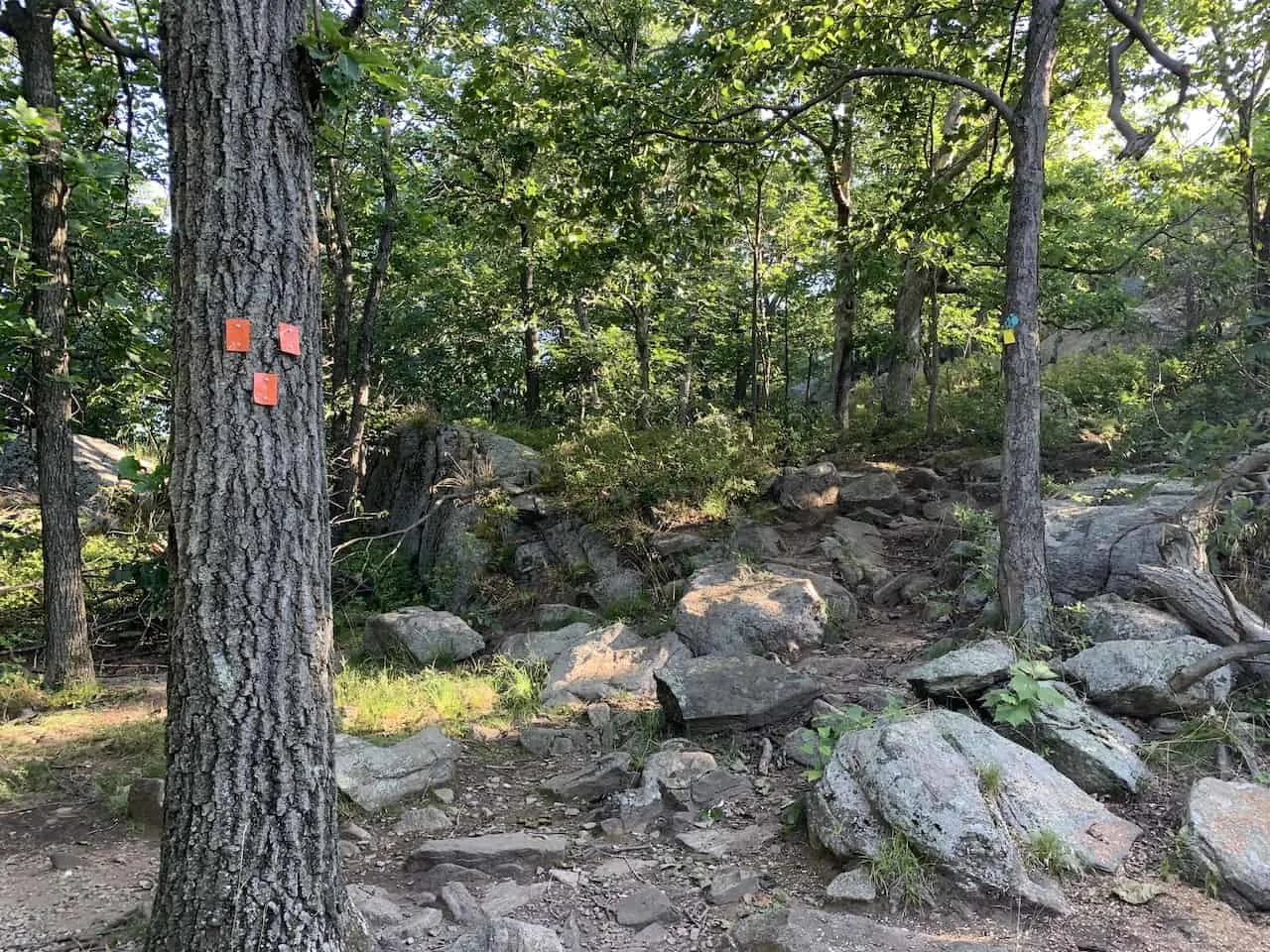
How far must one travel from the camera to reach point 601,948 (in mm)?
3219

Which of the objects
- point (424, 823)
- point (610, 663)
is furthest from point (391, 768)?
point (610, 663)

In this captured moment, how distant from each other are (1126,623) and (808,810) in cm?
282

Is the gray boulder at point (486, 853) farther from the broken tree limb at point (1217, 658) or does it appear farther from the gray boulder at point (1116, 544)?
the gray boulder at point (1116, 544)

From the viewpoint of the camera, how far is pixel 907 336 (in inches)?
506

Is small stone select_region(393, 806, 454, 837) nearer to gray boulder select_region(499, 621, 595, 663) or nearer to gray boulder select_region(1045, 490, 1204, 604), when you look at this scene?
gray boulder select_region(499, 621, 595, 663)

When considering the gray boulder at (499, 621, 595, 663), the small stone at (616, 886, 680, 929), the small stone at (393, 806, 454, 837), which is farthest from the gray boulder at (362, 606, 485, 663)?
the small stone at (616, 886, 680, 929)

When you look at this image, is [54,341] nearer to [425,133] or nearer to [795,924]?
[425,133]

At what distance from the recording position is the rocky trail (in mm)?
3168

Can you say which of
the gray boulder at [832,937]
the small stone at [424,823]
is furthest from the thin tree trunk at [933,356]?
the gray boulder at [832,937]

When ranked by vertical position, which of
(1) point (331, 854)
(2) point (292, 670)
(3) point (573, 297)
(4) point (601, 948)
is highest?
(3) point (573, 297)

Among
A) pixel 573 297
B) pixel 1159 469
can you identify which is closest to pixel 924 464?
pixel 1159 469

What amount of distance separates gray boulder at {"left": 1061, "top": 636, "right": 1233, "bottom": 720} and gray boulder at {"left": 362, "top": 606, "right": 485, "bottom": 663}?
558 centimetres

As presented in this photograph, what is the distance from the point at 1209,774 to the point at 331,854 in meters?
4.20

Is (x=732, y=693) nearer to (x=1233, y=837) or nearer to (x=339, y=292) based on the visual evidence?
(x=1233, y=837)
